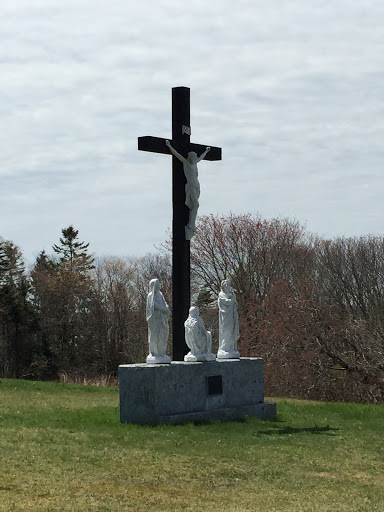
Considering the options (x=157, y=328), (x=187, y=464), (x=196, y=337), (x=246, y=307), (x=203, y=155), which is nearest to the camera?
(x=187, y=464)

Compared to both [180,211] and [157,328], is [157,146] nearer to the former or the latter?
[180,211]

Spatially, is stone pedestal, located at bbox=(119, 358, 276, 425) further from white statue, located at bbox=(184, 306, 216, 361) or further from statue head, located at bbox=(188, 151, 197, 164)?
Result: statue head, located at bbox=(188, 151, 197, 164)

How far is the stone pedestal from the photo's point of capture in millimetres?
13930

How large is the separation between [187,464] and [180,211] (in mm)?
6375

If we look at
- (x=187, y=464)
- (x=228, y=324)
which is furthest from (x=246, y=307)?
(x=187, y=464)

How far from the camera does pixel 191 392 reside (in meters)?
14.6

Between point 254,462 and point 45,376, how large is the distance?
36293 mm

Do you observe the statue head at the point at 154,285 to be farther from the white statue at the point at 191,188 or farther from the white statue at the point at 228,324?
the white statue at the point at 228,324

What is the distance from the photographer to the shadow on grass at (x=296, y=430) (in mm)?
13852

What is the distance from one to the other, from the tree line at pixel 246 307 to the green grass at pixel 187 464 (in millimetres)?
11213

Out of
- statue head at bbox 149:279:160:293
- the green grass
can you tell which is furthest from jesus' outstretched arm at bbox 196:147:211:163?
the green grass

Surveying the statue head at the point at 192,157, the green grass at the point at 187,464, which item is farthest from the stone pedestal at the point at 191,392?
the statue head at the point at 192,157

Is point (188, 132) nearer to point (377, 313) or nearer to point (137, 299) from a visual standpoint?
point (377, 313)

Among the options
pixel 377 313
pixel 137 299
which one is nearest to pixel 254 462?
pixel 377 313
